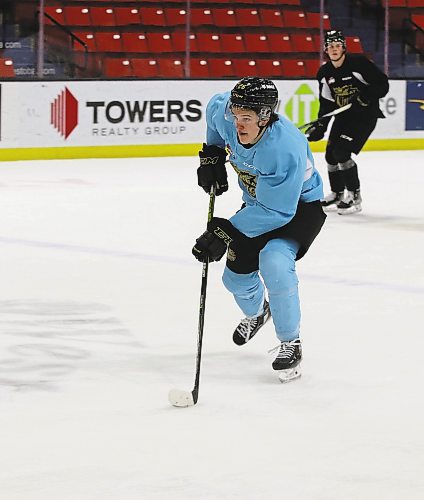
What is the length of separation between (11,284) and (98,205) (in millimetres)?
2670

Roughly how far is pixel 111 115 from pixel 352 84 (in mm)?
3195

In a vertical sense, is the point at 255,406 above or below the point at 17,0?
below

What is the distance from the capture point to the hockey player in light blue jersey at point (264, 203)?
348 centimetres

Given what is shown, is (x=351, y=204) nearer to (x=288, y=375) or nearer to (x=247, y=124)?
(x=288, y=375)

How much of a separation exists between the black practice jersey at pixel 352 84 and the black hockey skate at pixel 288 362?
4.08 m

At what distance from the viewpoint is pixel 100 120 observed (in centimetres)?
1040

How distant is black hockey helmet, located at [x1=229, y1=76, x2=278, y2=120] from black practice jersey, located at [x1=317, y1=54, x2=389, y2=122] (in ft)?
13.7

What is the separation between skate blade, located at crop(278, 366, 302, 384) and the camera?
366 centimetres

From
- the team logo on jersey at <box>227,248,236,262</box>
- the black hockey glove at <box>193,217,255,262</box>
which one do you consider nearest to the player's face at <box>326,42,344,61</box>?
the team logo on jersey at <box>227,248,236,262</box>

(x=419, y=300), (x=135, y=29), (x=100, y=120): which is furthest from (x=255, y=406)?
(x=135, y=29)

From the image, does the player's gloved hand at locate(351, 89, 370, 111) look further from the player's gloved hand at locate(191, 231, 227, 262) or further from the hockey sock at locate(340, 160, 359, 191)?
the player's gloved hand at locate(191, 231, 227, 262)

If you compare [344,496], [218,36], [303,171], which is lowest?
[344,496]

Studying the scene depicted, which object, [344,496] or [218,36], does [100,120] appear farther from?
[344,496]

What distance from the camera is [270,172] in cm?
350
